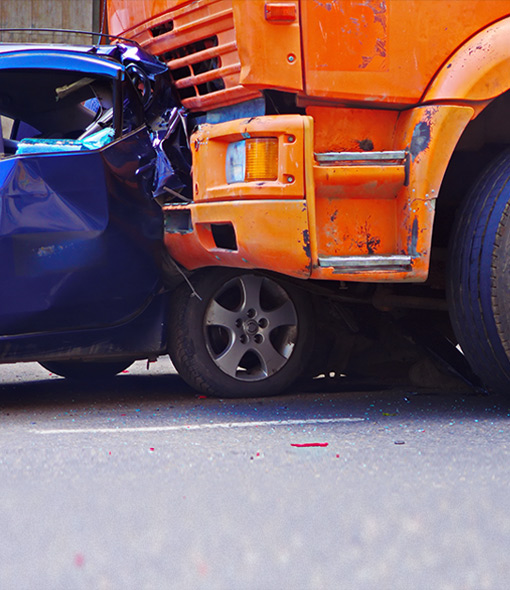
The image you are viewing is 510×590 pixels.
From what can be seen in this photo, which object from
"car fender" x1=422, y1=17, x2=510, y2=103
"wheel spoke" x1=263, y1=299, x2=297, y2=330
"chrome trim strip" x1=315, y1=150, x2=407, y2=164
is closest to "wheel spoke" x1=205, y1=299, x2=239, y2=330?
"wheel spoke" x1=263, y1=299, x2=297, y2=330

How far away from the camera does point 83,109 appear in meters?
5.17

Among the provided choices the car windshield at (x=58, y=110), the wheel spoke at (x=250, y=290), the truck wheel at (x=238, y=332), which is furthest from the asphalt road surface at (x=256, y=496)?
the car windshield at (x=58, y=110)

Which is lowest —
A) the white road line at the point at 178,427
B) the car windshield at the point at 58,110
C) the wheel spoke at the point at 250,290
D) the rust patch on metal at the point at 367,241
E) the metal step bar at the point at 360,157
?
the white road line at the point at 178,427

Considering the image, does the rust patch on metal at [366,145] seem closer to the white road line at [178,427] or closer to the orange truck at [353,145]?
the orange truck at [353,145]

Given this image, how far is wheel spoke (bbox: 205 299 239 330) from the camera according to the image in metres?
4.95

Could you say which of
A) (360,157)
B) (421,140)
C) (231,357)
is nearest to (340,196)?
(360,157)

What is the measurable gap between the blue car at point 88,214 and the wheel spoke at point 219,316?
0.74 ft

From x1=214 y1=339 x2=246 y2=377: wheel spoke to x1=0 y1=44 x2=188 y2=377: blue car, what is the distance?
0.31 metres

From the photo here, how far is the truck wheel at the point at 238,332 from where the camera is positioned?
16.2 feet

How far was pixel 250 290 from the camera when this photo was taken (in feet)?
16.3

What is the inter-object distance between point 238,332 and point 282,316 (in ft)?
0.79

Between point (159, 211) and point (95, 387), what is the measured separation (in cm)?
146

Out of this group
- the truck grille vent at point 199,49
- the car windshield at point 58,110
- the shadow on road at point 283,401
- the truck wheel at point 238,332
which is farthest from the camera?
the truck wheel at point 238,332

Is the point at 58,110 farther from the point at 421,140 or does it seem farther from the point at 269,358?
the point at 421,140
